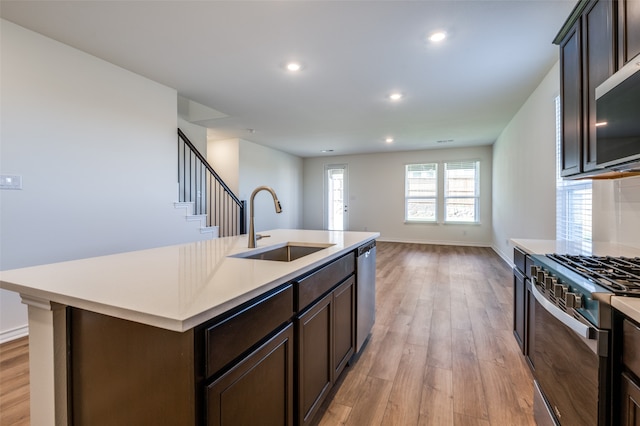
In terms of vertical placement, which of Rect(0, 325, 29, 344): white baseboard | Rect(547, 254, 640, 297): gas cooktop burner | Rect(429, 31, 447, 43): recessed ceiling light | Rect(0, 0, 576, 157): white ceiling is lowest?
Rect(0, 325, 29, 344): white baseboard

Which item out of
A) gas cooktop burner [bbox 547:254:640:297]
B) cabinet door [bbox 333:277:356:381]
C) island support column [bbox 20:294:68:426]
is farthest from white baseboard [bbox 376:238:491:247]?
island support column [bbox 20:294:68:426]

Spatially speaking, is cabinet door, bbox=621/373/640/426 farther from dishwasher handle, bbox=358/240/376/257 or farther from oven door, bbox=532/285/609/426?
dishwasher handle, bbox=358/240/376/257

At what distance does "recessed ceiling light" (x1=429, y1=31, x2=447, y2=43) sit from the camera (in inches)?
94.8

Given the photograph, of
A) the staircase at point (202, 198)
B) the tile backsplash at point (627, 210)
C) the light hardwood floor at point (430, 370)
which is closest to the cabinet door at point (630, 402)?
the light hardwood floor at point (430, 370)

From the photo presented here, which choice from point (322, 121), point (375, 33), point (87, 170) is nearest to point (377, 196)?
point (322, 121)

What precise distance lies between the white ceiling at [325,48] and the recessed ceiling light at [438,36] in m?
0.06

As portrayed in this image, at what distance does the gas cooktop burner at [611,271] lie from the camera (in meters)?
0.93

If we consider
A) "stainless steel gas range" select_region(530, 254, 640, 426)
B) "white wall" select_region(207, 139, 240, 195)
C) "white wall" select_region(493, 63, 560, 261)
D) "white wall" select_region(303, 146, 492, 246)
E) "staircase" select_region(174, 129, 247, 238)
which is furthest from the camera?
"white wall" select_region(303, 146, 492, 246)

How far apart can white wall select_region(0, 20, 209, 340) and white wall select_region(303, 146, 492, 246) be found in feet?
18.5

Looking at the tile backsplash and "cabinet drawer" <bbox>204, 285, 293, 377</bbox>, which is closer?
"cabinet drawer" <bbox>204, 285, 293, 377</bbox>

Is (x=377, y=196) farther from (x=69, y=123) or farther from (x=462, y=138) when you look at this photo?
(x=69, y=123)

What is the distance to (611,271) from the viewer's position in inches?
45.4

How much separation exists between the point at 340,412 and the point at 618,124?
6.62ft

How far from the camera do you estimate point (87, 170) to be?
9.41 feet
